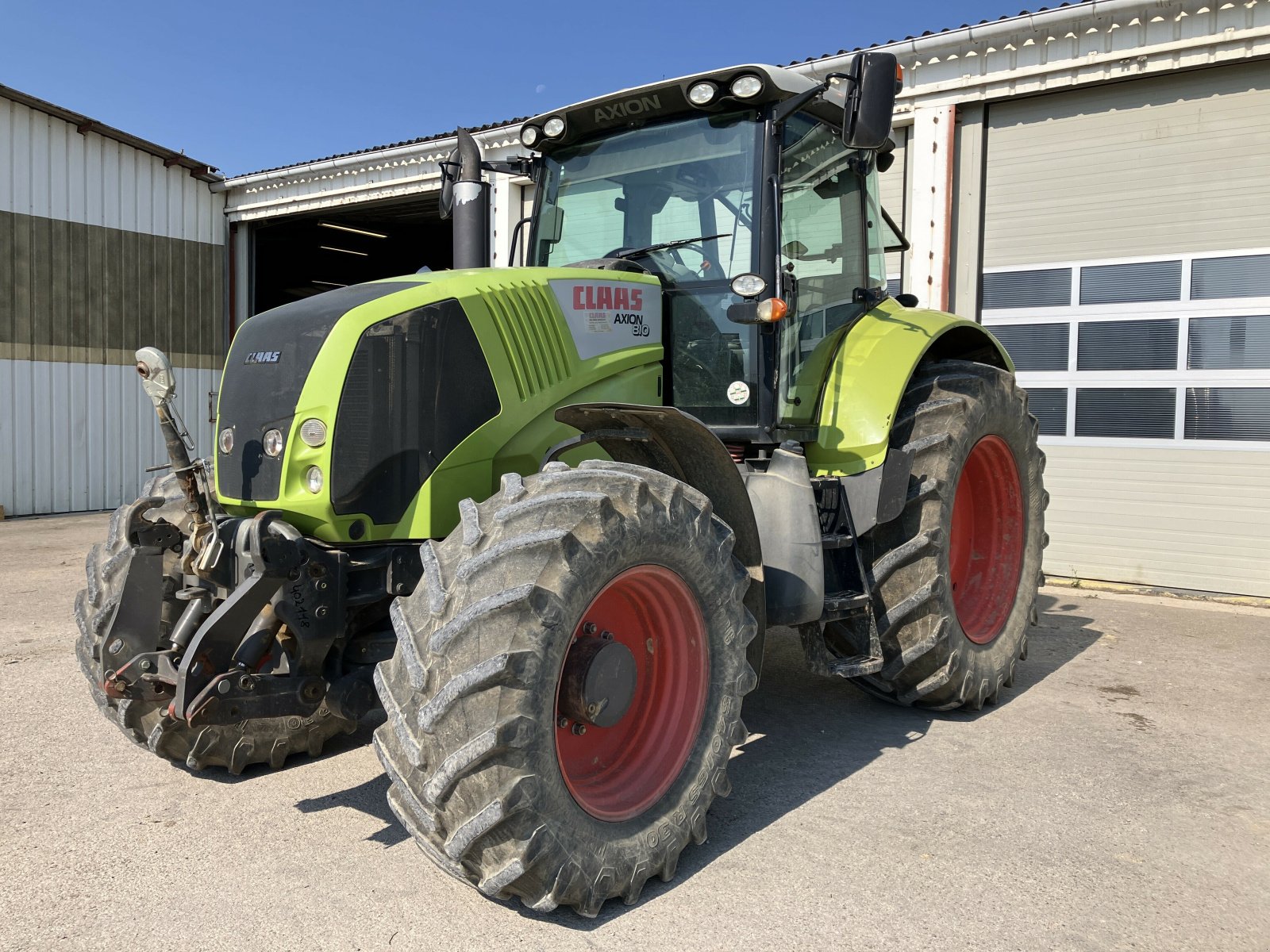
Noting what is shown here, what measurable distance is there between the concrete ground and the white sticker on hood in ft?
5.38

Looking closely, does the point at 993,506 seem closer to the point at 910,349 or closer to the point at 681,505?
the point at 910,349

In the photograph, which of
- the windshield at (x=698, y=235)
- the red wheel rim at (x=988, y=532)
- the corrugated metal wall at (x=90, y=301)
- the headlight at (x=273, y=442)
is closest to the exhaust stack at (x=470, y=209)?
the windshield at (x=698, y=235)

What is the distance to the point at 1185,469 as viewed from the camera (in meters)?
7.53

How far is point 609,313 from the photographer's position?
3.79m

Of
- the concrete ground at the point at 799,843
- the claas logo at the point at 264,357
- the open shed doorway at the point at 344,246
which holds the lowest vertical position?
the concrete ground at the point at 799,843

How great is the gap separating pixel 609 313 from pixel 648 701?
1.40m

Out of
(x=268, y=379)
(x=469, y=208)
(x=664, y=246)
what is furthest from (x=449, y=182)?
(x=268, y=379)

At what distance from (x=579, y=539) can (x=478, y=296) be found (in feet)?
3.44

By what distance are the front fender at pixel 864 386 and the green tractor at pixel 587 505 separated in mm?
14

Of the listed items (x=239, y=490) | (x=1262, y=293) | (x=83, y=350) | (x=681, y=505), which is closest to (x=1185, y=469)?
(x=1262, y=293)

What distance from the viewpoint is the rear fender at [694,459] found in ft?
11.2

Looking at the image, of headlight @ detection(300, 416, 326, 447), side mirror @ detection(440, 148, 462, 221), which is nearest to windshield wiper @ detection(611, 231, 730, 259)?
side mirror @ detection(440, 148, 462, 221)

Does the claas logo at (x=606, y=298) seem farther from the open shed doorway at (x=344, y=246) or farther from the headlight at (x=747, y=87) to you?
the open shed doorway at (x=344, y=246)

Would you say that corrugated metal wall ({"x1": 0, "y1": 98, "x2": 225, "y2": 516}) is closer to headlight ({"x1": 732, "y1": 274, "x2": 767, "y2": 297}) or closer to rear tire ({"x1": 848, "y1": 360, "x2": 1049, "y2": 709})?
headlight ({"x1": 732, "y1": 274, "x2": 767, "y2": 297})
